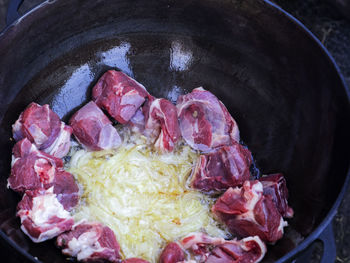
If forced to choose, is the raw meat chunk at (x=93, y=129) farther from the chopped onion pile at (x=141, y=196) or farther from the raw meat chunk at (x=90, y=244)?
the raw meat chunk at (x=90, y=244)

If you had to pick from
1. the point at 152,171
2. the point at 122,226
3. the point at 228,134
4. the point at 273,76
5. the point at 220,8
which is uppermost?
the point at 220,8

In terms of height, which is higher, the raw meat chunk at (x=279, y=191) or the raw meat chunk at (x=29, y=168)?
the raw meat chunk at (x=29, y=168)

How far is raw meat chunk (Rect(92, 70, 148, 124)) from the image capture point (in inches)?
140

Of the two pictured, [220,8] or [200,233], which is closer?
[200,233]

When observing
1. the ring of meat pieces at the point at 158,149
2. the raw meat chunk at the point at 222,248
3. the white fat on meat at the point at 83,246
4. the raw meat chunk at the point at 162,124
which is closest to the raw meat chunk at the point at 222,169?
the ring of meat pieces at the point at 158,149

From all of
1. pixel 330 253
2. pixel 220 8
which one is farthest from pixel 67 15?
pixel 330 253

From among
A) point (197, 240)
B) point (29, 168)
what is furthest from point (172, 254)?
point (29, 168)

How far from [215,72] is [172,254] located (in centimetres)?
176

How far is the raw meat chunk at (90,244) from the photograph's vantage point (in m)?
2.88

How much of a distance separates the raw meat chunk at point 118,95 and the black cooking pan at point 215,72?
0.56ft

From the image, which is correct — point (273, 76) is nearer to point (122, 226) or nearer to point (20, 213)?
point (122, 226)

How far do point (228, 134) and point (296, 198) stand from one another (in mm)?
807

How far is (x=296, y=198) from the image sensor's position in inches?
125

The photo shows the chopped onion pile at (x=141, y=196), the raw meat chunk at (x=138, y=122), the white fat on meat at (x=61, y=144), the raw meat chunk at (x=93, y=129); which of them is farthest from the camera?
the raw meat chunk at (x=138, y=122)
